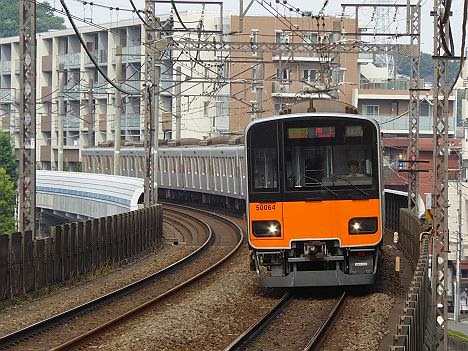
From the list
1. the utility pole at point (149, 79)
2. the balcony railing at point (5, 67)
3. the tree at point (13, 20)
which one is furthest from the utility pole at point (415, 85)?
→ the tree at point (13, 20)

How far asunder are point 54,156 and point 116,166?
30647 millimetres

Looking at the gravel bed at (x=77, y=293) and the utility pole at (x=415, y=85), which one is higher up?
the utility pole at (x=415, y=85)


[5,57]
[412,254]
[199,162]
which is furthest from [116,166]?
[5,57]

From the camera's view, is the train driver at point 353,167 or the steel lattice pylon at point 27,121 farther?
the steel lattice pylon at point 27,121

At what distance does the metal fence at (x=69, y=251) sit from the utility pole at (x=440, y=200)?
5.88 m

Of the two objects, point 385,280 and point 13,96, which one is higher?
point 13,96

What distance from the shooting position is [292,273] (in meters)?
16.1

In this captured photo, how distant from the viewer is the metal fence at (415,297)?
9.63 metres

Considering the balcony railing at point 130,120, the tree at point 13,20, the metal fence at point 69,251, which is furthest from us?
the tree at point 13,20

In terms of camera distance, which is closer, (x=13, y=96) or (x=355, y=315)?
(x=355, y=315)

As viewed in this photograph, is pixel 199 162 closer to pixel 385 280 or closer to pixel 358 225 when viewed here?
pixel 385 280

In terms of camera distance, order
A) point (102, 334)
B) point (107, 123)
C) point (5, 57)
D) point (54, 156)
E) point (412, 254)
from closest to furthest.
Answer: point (102, 334) < point (412, 254) < point (107, 123) < point (54, 156) < point (5, 57)

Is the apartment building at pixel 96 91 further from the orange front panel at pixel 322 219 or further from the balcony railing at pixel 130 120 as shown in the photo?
the orange front panel at pixel 322 219

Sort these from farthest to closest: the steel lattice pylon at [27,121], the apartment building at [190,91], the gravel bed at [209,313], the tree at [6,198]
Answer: the apartment building at [190,91] → the tree at [6,198] → the steel lattice pylon at [27,121] → the gravel bed at [209,313]
